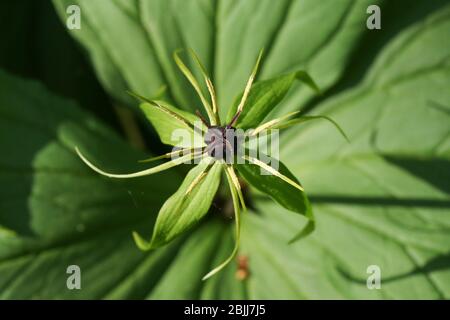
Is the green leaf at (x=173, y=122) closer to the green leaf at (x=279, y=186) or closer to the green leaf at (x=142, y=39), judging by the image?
the green leaf at (x=279, y=186)

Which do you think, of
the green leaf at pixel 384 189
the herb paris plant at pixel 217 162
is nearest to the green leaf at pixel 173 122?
the herb paris plant at pixel 217 162

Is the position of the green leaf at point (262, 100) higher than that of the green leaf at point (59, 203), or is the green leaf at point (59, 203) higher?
the green leaf at point (262, 100)

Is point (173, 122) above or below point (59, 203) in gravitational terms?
above

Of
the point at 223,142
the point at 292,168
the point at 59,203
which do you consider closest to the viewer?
the point at 223,142

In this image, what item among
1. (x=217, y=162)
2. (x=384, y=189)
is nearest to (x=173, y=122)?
(x=217, y=162)

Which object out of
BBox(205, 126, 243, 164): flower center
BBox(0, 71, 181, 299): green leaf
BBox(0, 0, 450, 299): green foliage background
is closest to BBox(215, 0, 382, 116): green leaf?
BBox(0, 0, 450, 299): green foliage background

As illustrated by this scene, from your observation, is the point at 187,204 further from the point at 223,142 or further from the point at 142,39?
the point at 142,39

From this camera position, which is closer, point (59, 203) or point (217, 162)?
point (217, 162)

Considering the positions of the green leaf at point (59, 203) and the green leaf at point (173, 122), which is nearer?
the green leaf at point (173, 122)
